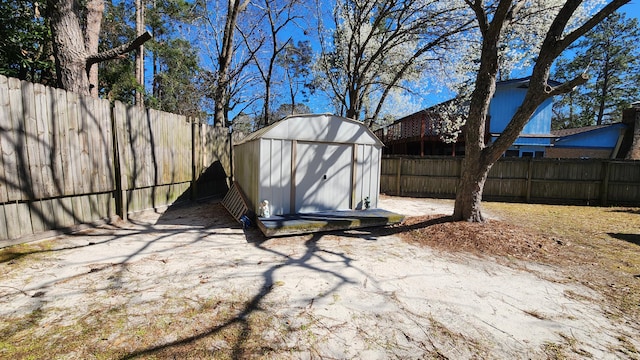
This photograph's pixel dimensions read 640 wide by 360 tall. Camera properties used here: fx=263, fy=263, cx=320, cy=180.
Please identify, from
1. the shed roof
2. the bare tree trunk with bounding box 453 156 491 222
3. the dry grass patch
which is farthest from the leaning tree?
the shed roof

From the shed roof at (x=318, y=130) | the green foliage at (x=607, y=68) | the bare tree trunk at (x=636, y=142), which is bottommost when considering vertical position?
the shed roof at (x=318, y=130)

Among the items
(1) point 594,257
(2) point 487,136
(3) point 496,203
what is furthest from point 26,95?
(2) point 487,136

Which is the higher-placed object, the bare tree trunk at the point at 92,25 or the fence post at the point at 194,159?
the bare tree trunk at the point at 92,25

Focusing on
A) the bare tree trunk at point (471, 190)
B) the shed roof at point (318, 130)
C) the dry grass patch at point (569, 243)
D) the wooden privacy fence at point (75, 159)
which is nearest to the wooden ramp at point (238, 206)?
the wooden privacy fence at point (75, 159)

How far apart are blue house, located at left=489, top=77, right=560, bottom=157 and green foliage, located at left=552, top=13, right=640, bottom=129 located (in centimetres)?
1234

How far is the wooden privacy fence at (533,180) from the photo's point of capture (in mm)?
9211

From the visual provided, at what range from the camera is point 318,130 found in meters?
5.92

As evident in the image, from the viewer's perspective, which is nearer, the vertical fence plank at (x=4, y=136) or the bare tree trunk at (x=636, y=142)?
the vertical fence plank at (x=4, y=136)

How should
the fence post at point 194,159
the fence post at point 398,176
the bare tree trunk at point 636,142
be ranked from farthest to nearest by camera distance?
1. the bare tree trunk at point 636,142
2. the fence post at point 398,176
3. the fence post at point 194,159

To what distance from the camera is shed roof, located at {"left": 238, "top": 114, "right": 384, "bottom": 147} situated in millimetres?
5570

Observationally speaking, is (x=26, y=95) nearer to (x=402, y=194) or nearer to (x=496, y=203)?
(x=402, y=194)

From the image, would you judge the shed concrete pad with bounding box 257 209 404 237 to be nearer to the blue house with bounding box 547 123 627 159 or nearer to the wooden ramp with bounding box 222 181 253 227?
the wooden ramp with bounding box 222 181 253 227

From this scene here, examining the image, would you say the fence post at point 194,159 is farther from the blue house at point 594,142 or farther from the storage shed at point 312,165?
the blue house at point 594,142

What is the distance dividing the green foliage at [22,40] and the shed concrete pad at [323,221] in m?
8.81
